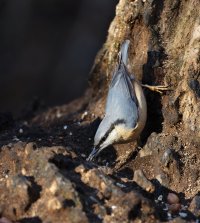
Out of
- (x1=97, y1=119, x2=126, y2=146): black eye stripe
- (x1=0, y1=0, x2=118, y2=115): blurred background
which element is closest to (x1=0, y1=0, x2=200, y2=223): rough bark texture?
(x1=97, y1=119, x2=126, y2=146): black eye stripe

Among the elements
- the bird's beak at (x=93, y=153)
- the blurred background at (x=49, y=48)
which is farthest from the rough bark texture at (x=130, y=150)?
the blurred background at (x=49, y=48)

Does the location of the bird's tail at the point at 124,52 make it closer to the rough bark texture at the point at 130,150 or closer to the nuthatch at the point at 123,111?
the nuthatch at the point at 123,111

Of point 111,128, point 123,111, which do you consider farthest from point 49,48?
point 111,128

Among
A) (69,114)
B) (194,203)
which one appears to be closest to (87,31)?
(69,114)

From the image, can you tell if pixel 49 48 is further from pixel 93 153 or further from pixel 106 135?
pixel 93 153

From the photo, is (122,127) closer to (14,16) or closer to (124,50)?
(124,50)

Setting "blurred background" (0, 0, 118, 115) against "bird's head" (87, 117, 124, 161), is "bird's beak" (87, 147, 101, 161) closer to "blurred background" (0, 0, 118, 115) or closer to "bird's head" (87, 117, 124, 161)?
"bird's head" (87, 117, 124, 161)
